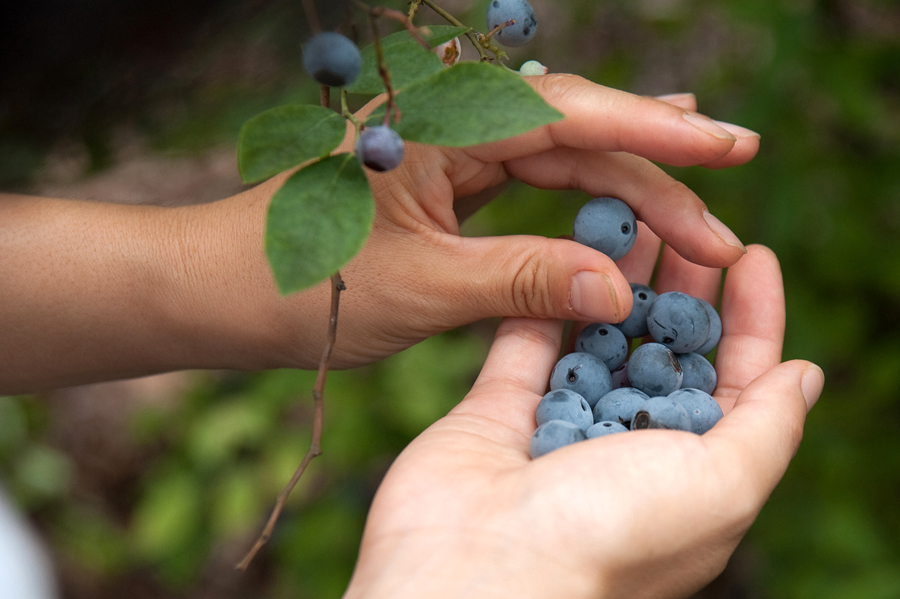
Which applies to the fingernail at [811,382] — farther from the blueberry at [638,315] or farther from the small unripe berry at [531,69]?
the small unripe berry at [531,69]

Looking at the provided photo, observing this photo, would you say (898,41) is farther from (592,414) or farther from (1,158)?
(1,158)

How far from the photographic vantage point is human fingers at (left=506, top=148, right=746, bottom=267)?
1156 mm

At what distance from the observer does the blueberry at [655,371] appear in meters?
1.11

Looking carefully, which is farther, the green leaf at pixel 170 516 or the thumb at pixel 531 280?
the green leaf at pixel 170 516

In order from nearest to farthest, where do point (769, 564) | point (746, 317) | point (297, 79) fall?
1. point (746, 317)
2. point (297, 79)
3. point (769, 564)

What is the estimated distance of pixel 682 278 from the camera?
56.9 inches

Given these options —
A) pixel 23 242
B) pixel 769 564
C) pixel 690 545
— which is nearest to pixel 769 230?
pixel 769 564

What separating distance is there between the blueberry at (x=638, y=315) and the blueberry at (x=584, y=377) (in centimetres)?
14

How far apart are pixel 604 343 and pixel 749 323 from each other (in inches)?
12.9

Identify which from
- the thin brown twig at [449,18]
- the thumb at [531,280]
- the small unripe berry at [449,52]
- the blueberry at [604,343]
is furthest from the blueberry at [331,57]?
the blueberry at [604,343]

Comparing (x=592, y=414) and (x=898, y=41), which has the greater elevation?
(x=898, y=41)

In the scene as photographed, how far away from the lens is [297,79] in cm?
150

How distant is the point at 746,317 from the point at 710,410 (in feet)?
1.07

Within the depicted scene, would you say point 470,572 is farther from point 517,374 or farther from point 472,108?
point 472,108
